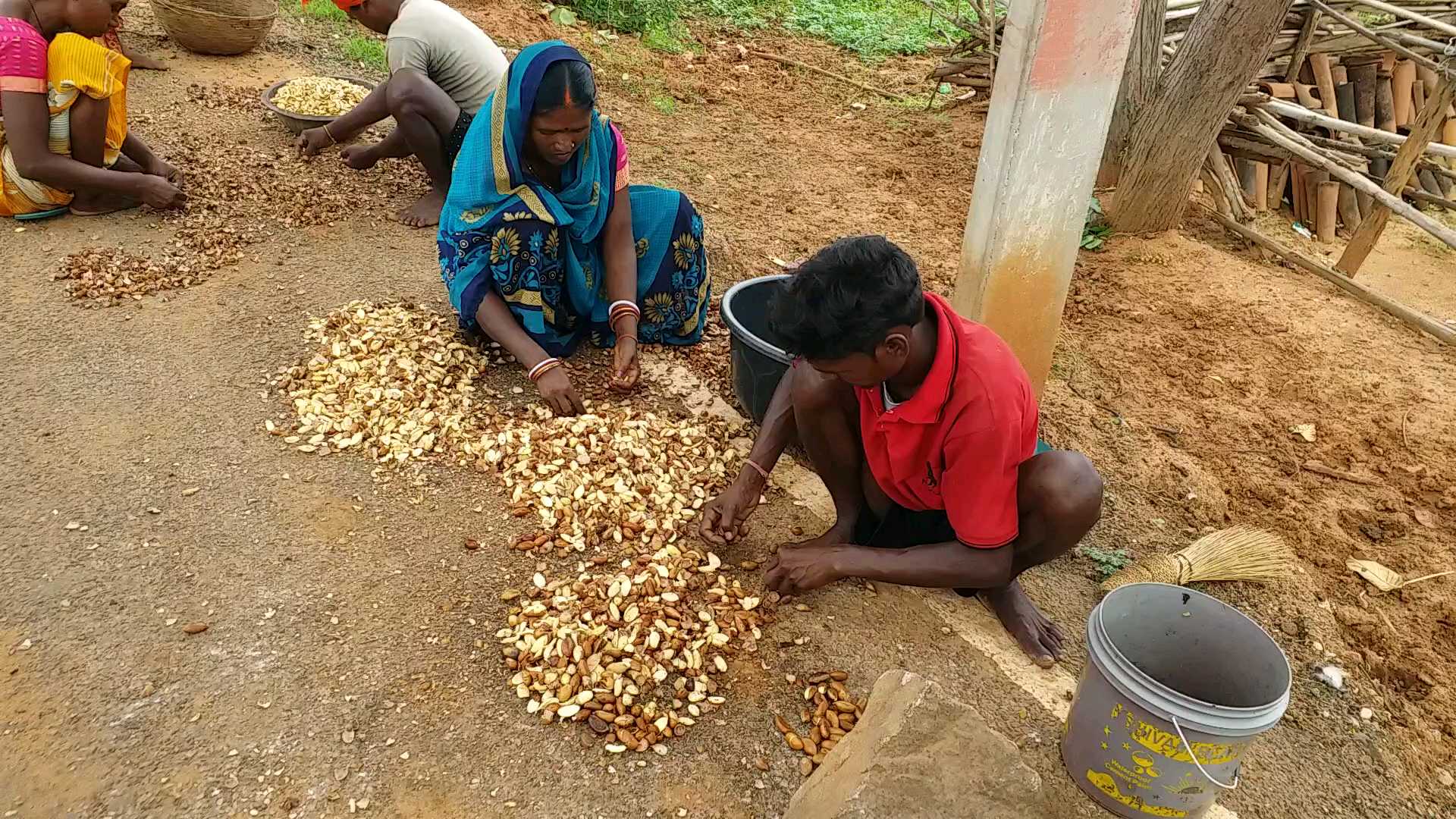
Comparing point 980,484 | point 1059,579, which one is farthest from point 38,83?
point 1059,579

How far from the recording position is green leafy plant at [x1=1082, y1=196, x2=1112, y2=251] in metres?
4.53

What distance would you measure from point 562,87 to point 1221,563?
2.29 m

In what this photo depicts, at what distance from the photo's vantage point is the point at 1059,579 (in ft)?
8.54

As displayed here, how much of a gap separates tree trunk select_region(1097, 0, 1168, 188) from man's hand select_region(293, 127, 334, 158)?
3.84 m

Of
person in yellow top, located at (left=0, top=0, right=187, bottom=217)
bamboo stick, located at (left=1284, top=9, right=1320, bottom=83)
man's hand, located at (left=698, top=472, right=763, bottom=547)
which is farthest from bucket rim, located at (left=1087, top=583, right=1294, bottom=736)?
bamboo stick, located at (left=1284, top=9, right=1320, bottom=83)

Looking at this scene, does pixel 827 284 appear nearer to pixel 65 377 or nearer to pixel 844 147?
pixel 65 377

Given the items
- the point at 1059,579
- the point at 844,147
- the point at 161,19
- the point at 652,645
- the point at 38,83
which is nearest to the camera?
the point at 652,645

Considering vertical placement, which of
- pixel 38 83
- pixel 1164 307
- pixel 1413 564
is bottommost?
pixel 1413 564

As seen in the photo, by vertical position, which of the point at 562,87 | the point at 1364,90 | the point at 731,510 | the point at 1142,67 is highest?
the point at 1364,90

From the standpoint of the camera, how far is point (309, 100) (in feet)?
15.3

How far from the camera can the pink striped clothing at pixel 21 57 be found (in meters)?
3.30

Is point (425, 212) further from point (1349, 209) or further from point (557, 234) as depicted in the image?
point (1349, 209)

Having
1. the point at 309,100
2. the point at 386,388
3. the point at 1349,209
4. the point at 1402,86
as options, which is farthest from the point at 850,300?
the point at 1402,86

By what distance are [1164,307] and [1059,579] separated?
76.7 inches
